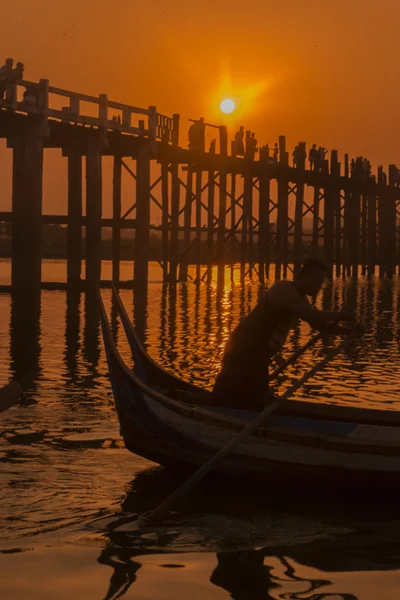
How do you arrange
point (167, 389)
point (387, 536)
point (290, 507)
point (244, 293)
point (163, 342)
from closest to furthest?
1. point (387, 536)
2. point (290, 507)
3. point (167, 389)
4. point (163, 342)
5. point (244, 293)

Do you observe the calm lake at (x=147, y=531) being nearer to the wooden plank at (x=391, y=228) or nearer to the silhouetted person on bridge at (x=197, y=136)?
the silhouetted person on bridge at (x=197, y=136)

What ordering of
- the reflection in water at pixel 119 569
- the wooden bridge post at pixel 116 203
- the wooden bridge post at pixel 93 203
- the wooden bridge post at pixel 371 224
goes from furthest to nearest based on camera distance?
the wooden bridge post at pixel 371 224, the wooden bridge post at pixel 116 203, the wooden bridge post at pixel 93 203, the reflection in water at pixel 119 569

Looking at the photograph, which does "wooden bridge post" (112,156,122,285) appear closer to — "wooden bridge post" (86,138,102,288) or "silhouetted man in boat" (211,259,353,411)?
"wooden bridge post" (86,138,102,288)

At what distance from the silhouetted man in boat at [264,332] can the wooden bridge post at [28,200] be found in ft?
63.9

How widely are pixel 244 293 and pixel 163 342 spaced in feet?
63.0

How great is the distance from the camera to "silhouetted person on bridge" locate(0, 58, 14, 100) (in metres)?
26.0

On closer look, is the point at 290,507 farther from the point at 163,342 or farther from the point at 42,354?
the point at 163,342

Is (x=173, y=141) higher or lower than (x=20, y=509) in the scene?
higher

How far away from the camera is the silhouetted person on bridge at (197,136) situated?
40.9m

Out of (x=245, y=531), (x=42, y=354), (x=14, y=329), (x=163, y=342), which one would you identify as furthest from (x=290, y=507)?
(x=14, y=329)

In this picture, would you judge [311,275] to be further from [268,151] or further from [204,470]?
[268,151]

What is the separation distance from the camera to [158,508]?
8.04m

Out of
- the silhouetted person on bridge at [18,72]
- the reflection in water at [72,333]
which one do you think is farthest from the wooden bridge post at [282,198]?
the silhouetted person on bridge at [18,72]

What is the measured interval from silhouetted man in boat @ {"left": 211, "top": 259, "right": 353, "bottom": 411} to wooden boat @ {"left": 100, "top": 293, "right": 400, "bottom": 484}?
0.49ft
